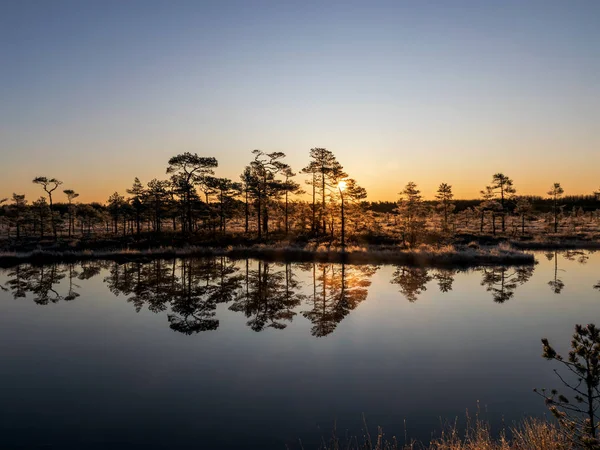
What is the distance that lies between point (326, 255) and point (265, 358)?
1057 inches

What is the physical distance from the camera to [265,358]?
38.7 ft

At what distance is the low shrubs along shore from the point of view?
1379 inches

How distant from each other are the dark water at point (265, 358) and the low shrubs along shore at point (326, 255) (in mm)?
10880

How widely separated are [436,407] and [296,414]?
3.28 metres

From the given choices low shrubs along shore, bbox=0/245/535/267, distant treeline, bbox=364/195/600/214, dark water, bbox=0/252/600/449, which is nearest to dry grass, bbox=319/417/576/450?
dark water, bbox=0/252/600/449

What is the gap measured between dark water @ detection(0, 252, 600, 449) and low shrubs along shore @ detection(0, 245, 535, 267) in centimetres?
1088

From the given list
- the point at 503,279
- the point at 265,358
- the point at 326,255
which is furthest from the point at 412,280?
the point at 265,358

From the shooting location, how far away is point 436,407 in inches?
338

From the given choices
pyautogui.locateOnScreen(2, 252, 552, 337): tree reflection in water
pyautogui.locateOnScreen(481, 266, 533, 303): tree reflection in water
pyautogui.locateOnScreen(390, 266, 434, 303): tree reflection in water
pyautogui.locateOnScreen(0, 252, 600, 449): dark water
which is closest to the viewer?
pyautogui.locateOnScreen(0, 252, 600, 449): dark water

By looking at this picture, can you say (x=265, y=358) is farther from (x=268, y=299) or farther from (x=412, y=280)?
(x=412, y=280)

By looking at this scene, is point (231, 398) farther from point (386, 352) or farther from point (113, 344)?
point (113, 344)

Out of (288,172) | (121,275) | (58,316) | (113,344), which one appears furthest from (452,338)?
(288,172)

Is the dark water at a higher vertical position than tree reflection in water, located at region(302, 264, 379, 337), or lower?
lower

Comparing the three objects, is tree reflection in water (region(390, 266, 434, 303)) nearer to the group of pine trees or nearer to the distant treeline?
the group of pine trees
